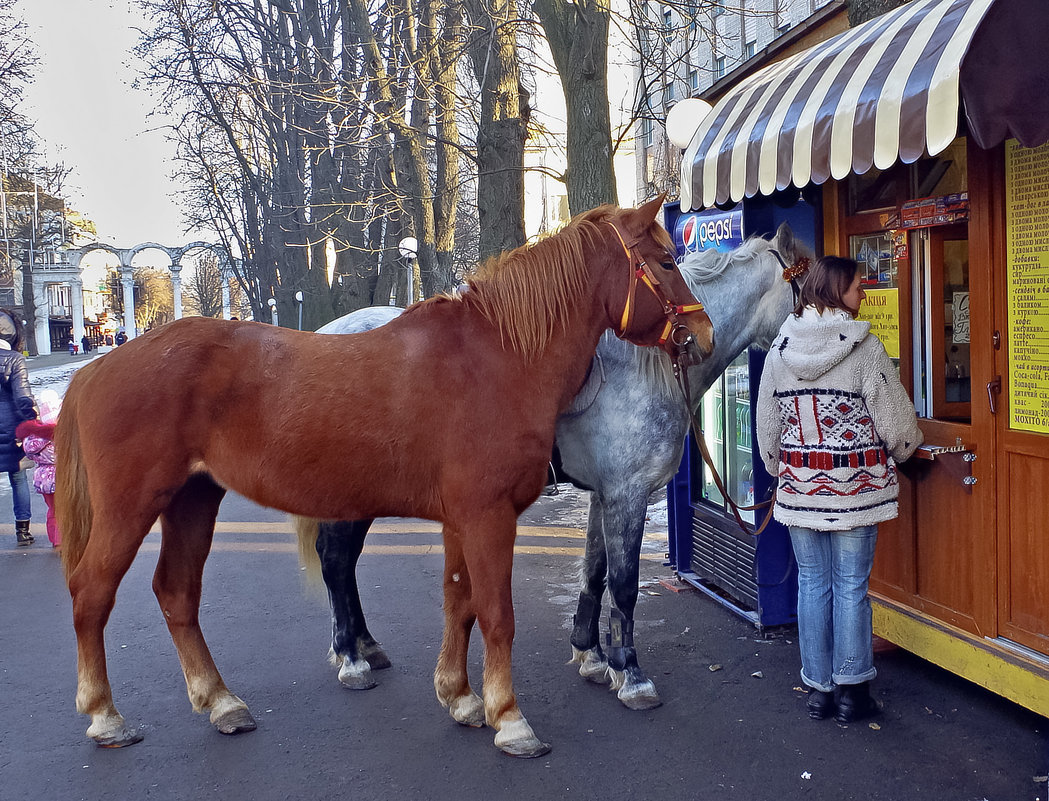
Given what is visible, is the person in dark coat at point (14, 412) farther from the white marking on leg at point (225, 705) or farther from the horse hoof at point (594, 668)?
the horse hoof at point (594, 668)

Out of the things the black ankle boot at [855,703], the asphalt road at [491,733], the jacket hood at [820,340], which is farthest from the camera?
the black ankle boot at [855,703]

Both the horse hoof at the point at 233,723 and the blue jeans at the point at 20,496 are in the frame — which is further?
the blue jeans at the point at 20,496

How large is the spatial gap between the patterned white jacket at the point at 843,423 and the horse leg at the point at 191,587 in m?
2.62

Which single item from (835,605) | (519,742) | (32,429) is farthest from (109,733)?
(32,429)

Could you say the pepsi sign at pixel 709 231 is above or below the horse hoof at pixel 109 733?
above

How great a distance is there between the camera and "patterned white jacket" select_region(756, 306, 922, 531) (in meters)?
3.80

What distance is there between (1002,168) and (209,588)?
220 inches

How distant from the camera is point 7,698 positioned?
15.2 feet

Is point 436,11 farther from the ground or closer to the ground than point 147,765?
farther from the ground

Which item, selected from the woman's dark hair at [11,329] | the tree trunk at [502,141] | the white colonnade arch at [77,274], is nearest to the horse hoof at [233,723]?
the woman's dark hair at [11,329]

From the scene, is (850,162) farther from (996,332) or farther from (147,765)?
(147,765)

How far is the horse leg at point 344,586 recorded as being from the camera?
188 inches

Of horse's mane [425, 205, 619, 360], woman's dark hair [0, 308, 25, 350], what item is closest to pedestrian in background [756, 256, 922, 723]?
horse's mane [425, 205, 619, 360]

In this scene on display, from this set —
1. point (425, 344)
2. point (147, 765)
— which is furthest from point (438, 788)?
point (425, 344)
